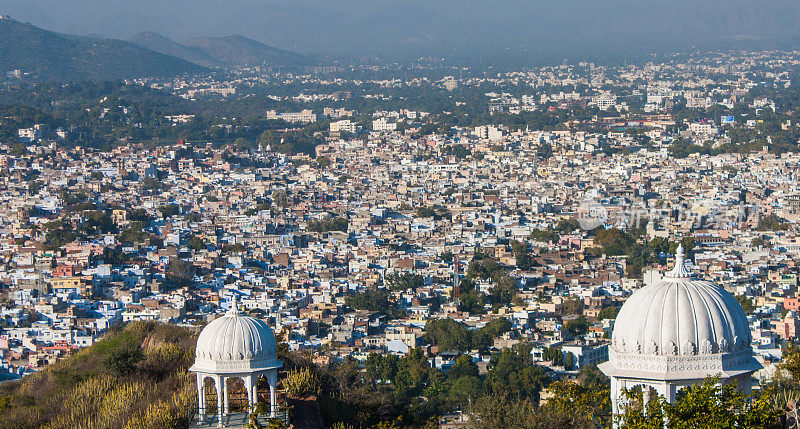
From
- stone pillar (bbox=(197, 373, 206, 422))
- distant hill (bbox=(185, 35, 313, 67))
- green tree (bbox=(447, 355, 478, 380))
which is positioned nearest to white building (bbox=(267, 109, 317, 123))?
green tree (bbox=(447, 355, 478, 380))

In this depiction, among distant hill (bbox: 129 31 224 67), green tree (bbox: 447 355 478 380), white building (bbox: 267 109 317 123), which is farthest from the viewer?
distant hill (bbox: 129 31 224 67)

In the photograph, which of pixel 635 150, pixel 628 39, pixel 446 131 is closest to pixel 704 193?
pixel 635 150

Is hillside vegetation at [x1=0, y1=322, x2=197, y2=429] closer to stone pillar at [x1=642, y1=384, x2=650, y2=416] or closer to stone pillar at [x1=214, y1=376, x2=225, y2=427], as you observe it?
stone pillar at [x1=214, y1=376, x2=225, y2=427]

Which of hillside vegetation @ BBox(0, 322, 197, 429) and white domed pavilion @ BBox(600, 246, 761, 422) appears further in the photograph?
hillside vegetation @ BBox(0, 322, 197, 429)

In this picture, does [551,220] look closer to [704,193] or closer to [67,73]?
[704,193]

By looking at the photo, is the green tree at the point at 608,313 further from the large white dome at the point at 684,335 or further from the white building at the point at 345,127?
the white building at the point at 345,127

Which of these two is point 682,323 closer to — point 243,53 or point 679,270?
point 679,270

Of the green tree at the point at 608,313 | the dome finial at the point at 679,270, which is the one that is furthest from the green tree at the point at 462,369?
the dome finial at the point at 679,270
